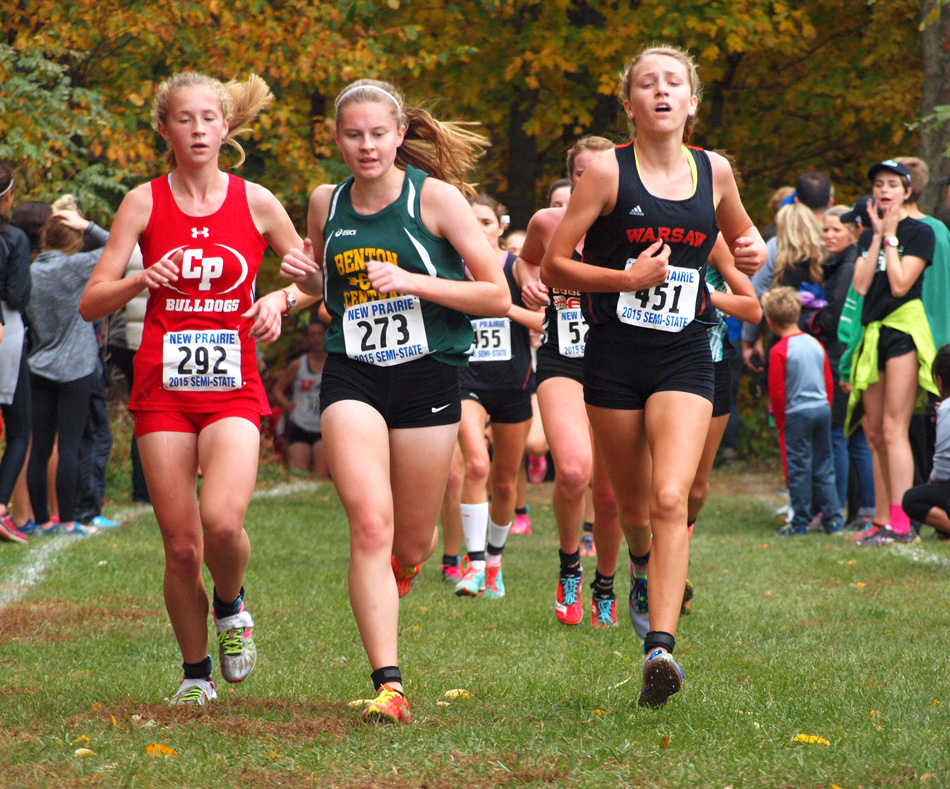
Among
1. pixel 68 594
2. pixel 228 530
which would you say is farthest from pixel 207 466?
pixel 68 594

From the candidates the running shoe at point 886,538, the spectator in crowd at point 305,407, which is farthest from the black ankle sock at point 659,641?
the spectator in crowd at point 305,407

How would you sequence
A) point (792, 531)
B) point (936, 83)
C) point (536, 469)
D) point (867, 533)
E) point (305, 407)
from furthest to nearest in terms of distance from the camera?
point (305, 407)
point (536, 469)
point (936, 83)
point (792, 531)
point (867, 533)

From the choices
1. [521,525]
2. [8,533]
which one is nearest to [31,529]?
[8,533]

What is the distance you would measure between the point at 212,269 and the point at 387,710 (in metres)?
1.73

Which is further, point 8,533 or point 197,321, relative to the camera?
point 8,533

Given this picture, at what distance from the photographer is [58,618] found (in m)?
6.92

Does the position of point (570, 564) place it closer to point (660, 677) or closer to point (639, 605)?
point (639, 605)

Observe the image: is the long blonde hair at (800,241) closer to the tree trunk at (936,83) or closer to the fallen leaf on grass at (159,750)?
the tree trunk at (936,83)

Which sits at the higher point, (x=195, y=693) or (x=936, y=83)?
(x=936, y=83)

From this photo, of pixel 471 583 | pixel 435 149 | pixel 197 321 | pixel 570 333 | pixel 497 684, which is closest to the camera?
pixel 197 321

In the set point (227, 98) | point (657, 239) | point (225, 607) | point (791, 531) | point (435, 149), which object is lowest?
point (791, 531)

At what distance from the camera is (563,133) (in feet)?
62.5

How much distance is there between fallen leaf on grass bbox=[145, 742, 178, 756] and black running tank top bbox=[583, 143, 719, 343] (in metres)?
2.26

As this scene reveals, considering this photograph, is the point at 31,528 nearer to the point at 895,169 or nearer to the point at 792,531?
the point at 792,531
